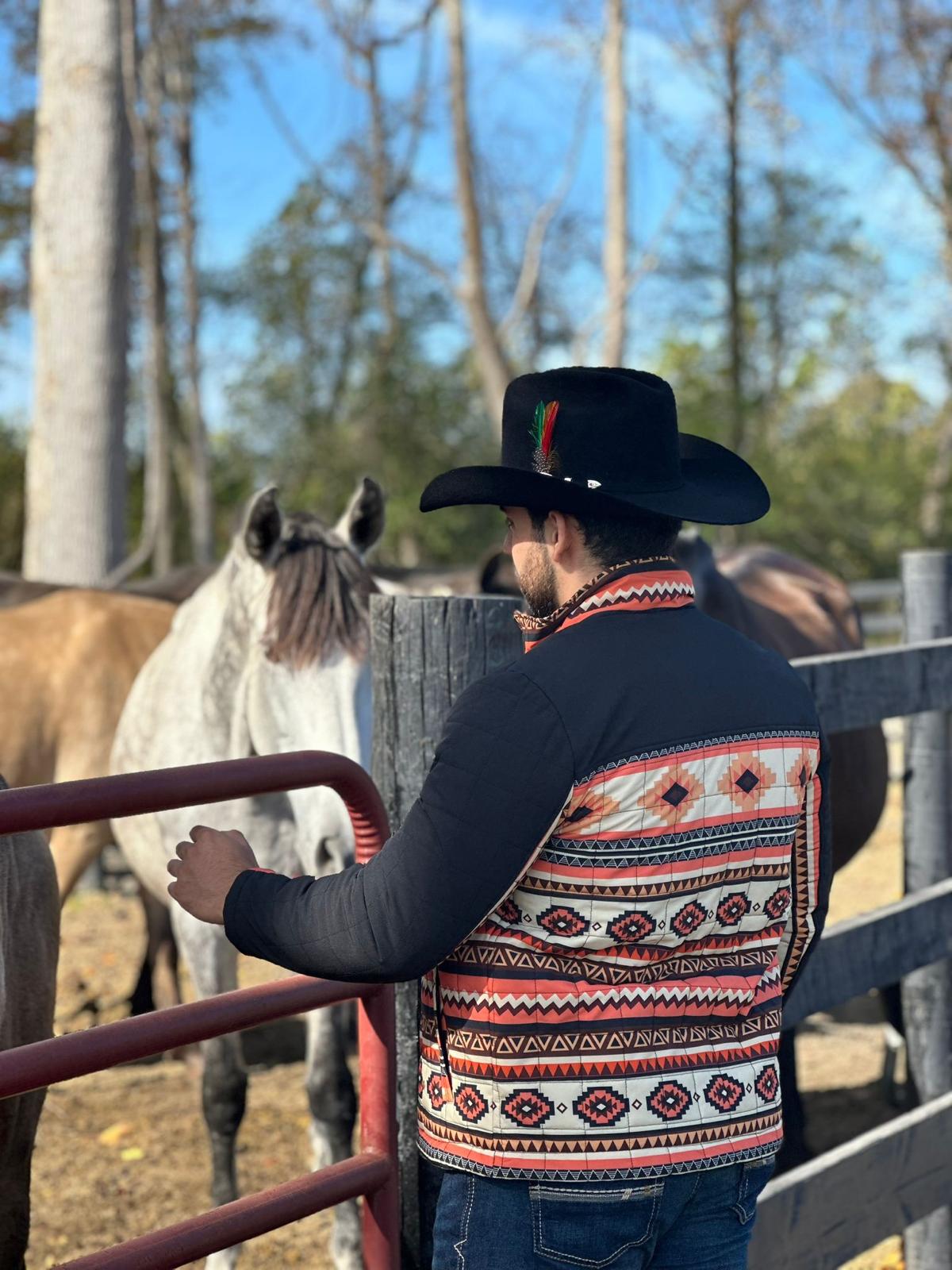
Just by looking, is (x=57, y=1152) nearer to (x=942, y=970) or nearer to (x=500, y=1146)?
(x=942, y=970)

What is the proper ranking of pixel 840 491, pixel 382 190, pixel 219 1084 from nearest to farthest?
pixel 219 1084
pixel 382 190
pixel 840 491

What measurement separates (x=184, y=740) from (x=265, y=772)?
224cm

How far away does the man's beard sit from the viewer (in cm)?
172

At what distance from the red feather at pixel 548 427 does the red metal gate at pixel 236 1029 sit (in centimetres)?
54

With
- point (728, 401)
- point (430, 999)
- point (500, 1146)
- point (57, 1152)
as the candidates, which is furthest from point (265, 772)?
point (728, 401)

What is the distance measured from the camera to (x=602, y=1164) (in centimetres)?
160

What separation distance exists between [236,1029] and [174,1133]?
309cm

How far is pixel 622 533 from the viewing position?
1685 mm

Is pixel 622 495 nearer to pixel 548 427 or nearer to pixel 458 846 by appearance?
pixel 548 427

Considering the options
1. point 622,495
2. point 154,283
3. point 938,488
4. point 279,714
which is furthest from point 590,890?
point 938,488

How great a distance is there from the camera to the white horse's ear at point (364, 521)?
3.69m

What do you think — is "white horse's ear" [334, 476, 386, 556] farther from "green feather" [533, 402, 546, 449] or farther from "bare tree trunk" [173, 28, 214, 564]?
"bare tree trunk" [173, 28, 214, 564]

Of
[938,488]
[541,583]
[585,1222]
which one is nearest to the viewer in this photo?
[585,1222]

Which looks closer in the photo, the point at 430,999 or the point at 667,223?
the point at 430,999
